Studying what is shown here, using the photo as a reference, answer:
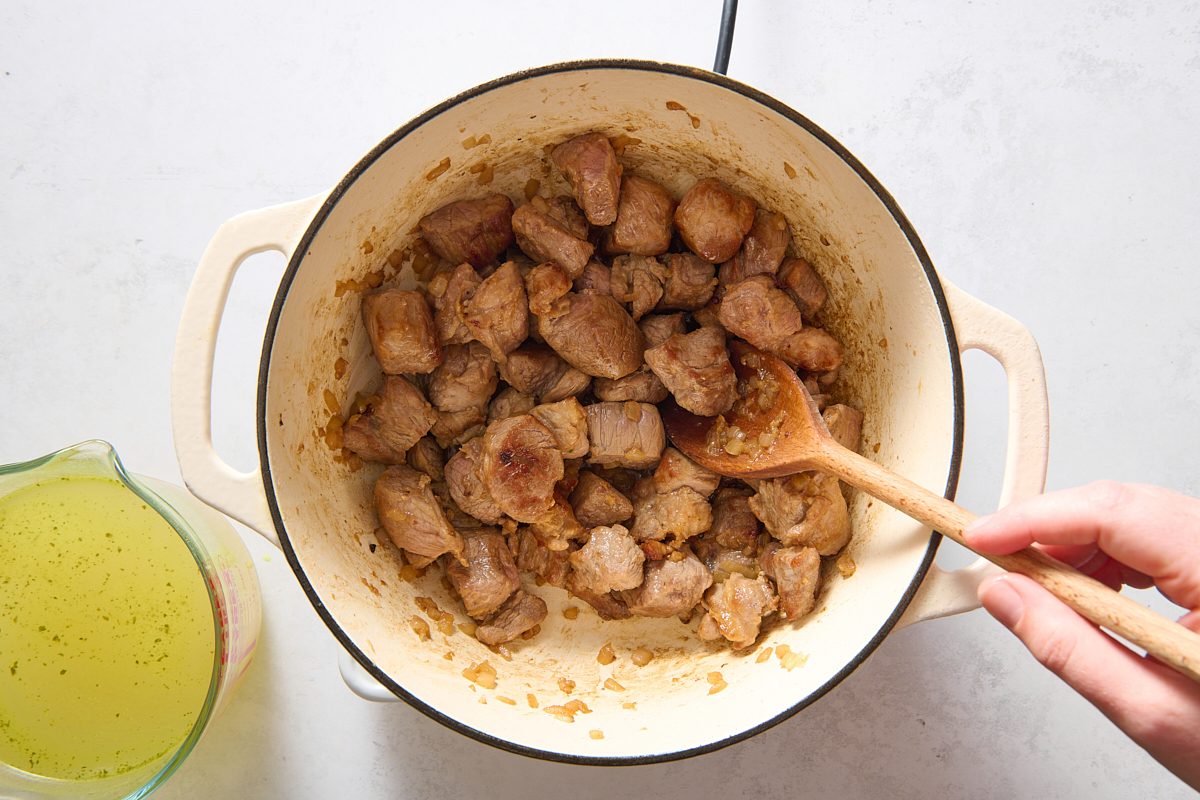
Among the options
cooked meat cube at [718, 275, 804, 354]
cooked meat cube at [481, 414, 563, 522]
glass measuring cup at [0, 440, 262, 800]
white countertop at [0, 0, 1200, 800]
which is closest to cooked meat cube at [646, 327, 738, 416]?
cooked meat cube at [718, 275, 804, 354]

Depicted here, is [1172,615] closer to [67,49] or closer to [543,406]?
[543,406]

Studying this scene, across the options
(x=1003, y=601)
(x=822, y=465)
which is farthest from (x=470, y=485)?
(x=1003, y=601)

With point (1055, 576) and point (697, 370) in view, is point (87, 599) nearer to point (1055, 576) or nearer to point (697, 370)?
point (697, 370)

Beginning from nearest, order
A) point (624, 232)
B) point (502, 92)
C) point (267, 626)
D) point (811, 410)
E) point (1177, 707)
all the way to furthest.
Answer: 1. point (1177, 707)
2. point (502, 92)
3. point (811, 410)
4. point (624, 232)
5. point (267, 626)

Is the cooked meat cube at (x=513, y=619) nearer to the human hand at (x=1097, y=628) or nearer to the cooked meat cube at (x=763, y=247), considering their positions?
the cooked meat cube at (x=763, y=247)

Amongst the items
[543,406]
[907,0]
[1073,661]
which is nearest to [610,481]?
[543,406]

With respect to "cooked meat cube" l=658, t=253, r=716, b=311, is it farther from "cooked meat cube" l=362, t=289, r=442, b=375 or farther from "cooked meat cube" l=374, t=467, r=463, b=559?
"cooked meat cube" l=374, t=467, r=463, b=559
